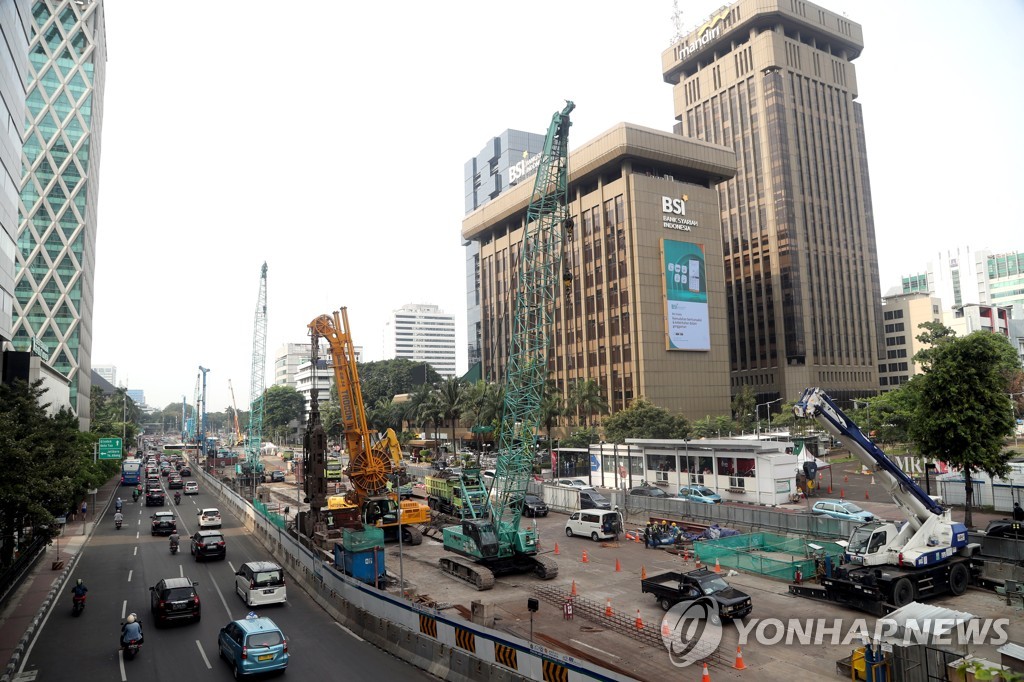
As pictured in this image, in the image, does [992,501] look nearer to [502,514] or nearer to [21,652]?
[502,514]

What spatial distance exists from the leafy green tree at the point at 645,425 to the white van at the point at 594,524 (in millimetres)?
39598

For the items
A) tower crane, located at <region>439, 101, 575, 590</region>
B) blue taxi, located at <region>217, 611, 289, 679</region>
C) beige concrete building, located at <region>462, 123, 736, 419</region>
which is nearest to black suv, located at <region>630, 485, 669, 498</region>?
tower crane, located at <region>439, 101, 575, 590</region>

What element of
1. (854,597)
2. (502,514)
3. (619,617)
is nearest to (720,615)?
(619,617)

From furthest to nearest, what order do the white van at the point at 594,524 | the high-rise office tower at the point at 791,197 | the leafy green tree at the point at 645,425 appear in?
1. the high-rise office tower at the point at 791,197
2. the leafy green tree at the point at 645,425
3. the white van at the point at 594,524

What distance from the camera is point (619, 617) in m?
23.5

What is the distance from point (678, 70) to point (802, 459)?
12283 centimetres

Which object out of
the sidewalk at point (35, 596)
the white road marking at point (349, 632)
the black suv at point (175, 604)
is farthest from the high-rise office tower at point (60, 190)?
the white road marking at point (349, 632)

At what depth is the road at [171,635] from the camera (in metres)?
19.4

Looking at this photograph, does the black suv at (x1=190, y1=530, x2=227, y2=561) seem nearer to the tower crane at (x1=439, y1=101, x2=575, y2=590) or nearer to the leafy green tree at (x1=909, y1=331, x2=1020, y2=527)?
the tower crane at (x1=439, y1=101, x2=575, y2=590)

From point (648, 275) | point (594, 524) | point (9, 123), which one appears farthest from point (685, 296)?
point (9, 123)

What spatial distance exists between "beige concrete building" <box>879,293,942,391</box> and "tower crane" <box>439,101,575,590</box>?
14422 centimetres

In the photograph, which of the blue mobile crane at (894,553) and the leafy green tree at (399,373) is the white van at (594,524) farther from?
the leafy green tree at (399,373)

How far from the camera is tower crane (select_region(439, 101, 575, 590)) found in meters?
31.9

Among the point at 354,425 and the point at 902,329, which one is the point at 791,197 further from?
the point at 354,425
